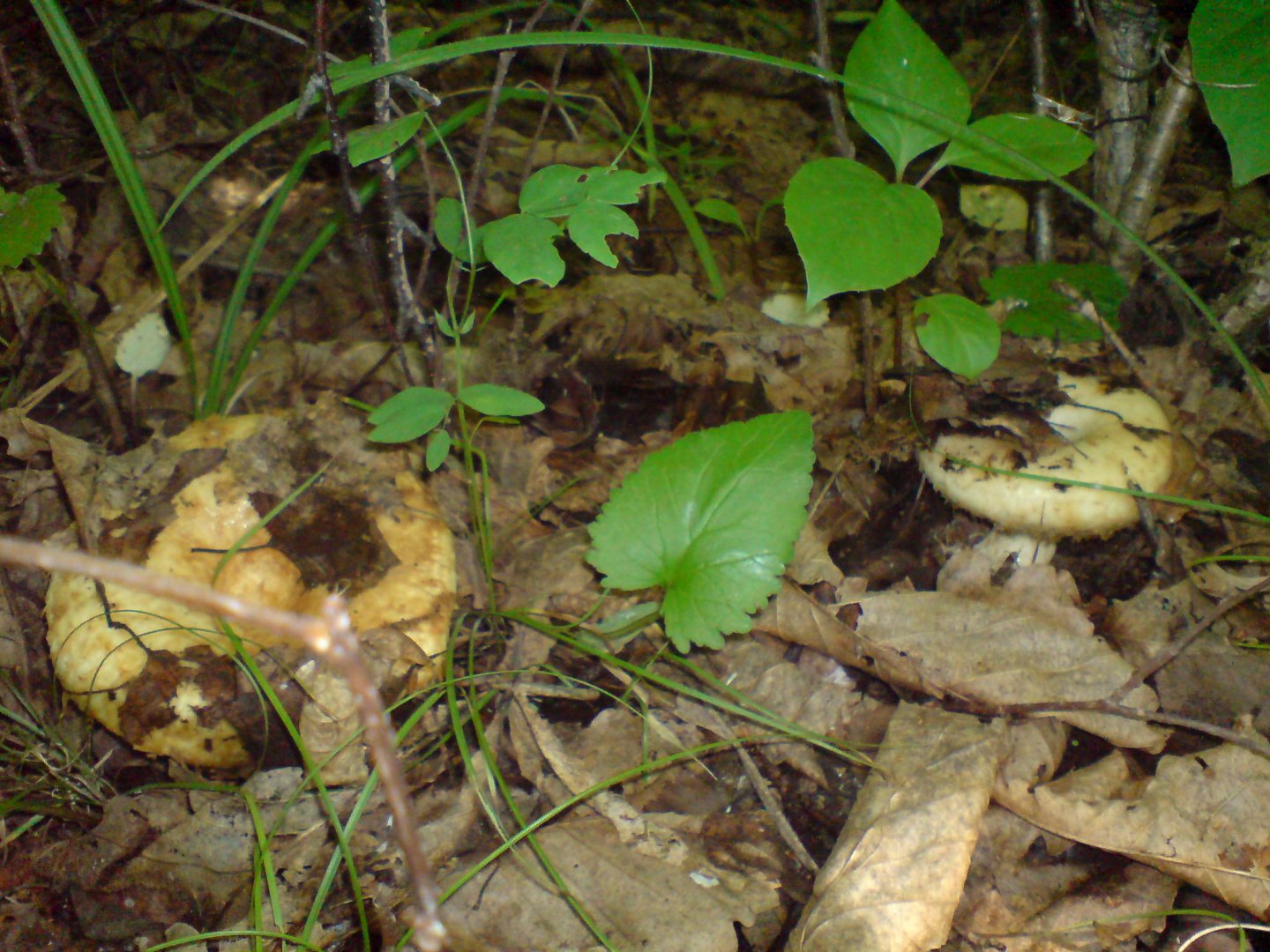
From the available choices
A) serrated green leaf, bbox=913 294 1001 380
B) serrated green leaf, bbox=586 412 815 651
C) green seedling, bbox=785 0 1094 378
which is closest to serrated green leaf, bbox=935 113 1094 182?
green seedling, bbox=785 0 1094 378

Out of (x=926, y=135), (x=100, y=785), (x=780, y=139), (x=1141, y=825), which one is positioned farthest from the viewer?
(x=780, y=139)

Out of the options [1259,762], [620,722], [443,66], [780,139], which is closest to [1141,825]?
[1259,762]

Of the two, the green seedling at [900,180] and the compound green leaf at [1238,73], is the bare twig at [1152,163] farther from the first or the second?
the green seedling at [900,180]

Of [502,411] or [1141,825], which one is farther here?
[502,411]

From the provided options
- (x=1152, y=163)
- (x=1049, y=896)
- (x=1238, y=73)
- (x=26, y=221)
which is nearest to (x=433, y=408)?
(x=26, y=221)

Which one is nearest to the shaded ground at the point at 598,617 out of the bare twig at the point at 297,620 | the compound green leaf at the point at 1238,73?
the compound green leaf at the point at 1238,73

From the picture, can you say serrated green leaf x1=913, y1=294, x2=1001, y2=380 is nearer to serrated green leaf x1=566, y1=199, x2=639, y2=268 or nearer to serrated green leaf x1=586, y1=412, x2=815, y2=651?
serrated green leaf x1=586, y1=412, x2=815, y2=651

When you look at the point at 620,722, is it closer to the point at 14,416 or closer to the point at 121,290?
the point at 14,416

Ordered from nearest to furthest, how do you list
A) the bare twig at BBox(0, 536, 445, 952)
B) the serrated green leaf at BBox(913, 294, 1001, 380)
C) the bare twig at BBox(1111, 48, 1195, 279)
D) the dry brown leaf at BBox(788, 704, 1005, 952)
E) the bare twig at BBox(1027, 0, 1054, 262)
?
the bare twig at BBox(0, 536, 445, 952), the dry brown leaf at BBox(788, 704, 1005, 952), the serrated green leaf at BBox(913, 294, 1001, 380), the bare twig at BBox(1111, 48, 1195, 279), the bare twig at BBox(1027, 0, 1054, 262)

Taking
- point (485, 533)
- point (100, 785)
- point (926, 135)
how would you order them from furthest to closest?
1. point (485, 533)
2. point (926, 135)
3. point (100, 785)
